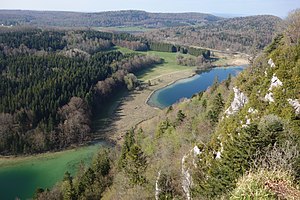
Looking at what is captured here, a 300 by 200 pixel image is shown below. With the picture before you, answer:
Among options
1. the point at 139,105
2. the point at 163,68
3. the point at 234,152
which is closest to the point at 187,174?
the point at 234,152

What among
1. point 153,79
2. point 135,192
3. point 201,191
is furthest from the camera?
point 153,79

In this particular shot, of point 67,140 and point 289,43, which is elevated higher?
point 289,43

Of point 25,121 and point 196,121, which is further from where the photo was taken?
point 25,121

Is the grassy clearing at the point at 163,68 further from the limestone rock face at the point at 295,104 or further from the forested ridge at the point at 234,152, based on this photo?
the limestone rock face at the point at 295,104

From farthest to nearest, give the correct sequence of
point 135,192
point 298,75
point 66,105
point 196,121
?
point 66,105, point 196,121, point 135,192, point 298,75

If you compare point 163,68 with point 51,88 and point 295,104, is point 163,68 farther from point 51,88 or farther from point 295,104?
point 295,104

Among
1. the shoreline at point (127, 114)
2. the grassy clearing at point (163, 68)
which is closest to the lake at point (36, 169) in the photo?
the shoreline at point (127, 114)

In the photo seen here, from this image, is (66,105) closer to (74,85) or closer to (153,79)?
(74,85)

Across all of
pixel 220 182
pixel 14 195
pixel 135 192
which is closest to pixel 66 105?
pixel 14 195
